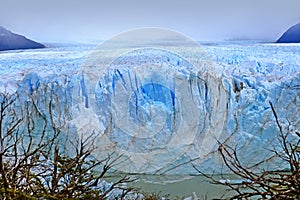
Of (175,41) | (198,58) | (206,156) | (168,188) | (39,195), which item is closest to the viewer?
(39,195)

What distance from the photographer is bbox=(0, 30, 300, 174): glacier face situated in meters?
5.61

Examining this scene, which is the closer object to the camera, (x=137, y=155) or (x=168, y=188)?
(x=168, y=188)

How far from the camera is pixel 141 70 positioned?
5.92 meters

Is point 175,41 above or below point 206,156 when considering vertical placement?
above

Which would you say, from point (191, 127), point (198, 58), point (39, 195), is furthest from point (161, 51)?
point (39, 195)

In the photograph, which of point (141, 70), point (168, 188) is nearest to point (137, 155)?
point (168, 188)

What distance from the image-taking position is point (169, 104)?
5.75 m

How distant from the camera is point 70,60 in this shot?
21.2 ft

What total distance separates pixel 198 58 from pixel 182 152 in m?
1.28

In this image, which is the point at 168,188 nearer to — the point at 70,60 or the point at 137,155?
the point at 137,155

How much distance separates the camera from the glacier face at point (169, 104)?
18.4 ft

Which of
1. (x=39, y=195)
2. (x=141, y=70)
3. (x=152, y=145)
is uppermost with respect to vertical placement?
(x=39, y=195)

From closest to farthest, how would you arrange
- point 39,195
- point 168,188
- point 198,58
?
point 39,195 → point 168,188 → point 198,58

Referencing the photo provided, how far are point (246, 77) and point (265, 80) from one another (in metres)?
0.23
